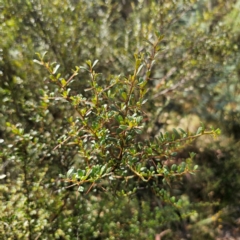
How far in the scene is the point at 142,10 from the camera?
4.08 meters

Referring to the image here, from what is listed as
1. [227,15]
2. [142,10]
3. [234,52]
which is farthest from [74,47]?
[227,15]

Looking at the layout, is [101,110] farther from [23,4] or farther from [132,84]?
[23,4]

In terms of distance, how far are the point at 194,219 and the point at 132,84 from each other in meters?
2.98

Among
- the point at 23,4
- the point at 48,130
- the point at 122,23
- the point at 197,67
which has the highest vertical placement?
the point at 122,23

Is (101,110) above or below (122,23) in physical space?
below

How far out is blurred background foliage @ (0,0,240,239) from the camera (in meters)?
2.29

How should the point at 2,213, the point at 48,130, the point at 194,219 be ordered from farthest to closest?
the point at 194,219, the point at 48,130, the point at 2,213

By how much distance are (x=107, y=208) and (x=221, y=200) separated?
206cm

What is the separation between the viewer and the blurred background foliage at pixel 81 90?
7.50 ft

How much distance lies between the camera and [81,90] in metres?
2.58

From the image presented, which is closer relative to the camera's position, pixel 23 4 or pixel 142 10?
pixel 23 4

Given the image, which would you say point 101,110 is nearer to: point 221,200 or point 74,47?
point 74,47

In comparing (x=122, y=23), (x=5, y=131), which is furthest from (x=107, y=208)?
(x=122, y=23)

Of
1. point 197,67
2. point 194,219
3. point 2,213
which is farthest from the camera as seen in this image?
point 194,219
